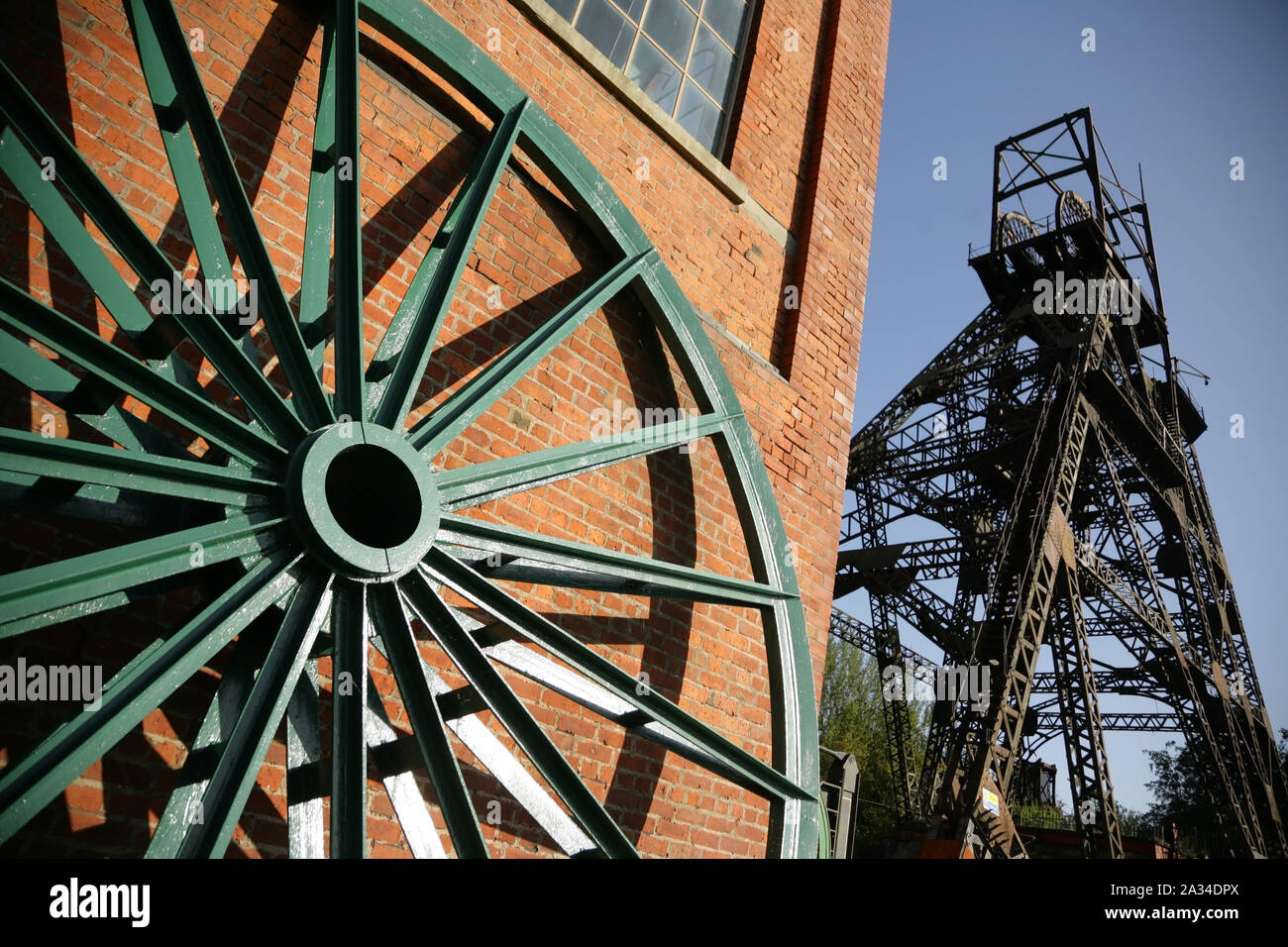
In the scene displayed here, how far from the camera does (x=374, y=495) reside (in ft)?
11.6

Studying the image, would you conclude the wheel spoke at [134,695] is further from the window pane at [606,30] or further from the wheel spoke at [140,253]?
the window pane at [606,30]

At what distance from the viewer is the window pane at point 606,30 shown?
233 inches

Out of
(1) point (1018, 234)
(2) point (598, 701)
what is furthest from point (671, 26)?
(1) point (1018, 234)

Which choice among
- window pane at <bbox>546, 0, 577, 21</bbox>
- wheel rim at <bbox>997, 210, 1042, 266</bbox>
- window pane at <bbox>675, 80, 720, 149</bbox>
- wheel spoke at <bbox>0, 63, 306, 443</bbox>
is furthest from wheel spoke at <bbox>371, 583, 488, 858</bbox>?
wheel rim at <bbox>997, 210, 1042, 266</bbox>

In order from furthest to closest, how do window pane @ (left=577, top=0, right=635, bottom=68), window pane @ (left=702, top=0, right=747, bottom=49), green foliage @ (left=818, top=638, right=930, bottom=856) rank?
1. green foliage @ (left=818, top=638, right=930, bottom=856)
2. window pane @ (left=702, top=0, right=747, bottom=49)
3. window pane @ (left=577, top=0, right=635, bottom=68)

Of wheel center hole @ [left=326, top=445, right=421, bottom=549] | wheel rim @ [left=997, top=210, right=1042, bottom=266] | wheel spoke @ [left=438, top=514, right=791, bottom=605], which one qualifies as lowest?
wheel spoke @ [left=438, top=514, right=791, bottom=605]

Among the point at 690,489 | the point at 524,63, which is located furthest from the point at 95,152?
the point at 690,489

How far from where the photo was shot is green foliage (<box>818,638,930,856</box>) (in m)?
25.1

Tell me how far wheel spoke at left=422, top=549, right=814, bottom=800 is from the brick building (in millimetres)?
69

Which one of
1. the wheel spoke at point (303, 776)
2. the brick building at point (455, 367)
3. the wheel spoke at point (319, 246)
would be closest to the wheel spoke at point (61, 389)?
the brick building at point (455, 367)

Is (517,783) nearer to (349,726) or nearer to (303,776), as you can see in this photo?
(303,776)

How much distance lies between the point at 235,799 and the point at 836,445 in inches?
186

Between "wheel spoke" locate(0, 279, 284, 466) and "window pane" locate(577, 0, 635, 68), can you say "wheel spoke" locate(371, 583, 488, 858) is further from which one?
"window pane" locate(577, 0, 635, 68)

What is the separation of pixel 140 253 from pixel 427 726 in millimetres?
1876
